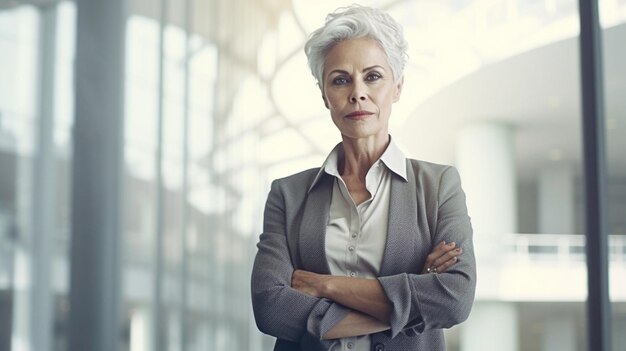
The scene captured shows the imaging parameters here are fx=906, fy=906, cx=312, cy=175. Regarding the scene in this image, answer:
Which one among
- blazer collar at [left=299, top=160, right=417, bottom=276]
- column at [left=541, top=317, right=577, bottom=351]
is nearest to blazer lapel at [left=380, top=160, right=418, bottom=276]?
blazer collar at [left=299, top=160, right=417, bottom=276]

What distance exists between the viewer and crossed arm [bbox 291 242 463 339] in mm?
2584

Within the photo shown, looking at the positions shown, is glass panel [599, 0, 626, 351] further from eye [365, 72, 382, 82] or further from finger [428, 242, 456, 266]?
eye [365, 72, 382, 82]

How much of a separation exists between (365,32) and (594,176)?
1715 millimetres

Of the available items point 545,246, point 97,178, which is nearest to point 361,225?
point 97,178

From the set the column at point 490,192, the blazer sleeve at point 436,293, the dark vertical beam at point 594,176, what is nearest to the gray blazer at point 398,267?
the blazer sleeve at point 436,293

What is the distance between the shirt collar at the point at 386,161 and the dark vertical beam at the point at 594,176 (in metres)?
1.48

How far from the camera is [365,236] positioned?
8.80 ft

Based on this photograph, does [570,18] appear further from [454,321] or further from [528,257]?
[454,321]

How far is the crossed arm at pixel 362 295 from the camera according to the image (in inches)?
102

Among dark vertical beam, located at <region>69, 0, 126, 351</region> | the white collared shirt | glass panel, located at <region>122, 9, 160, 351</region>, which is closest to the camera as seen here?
the white collared shirt

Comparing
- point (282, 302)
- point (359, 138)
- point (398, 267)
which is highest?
point (359, 138)

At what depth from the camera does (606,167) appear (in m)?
3.96

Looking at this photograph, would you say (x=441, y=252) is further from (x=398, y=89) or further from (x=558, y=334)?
(x=558, y=334)

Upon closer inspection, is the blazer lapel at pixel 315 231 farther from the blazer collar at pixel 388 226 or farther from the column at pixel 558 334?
the column at pixel 558 334
